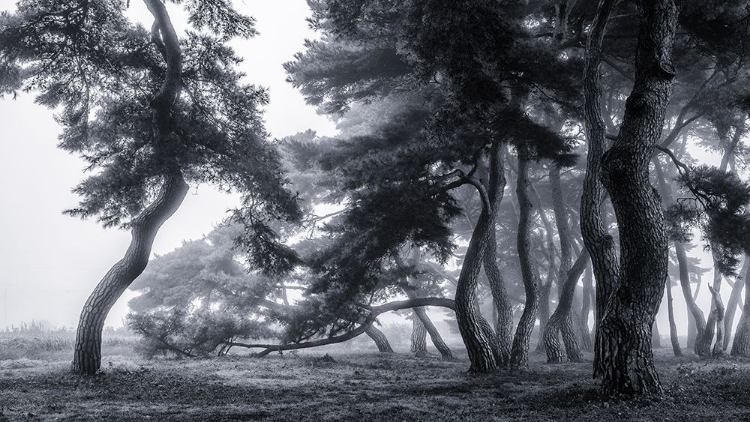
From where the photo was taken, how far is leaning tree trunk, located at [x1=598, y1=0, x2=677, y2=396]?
6.18 meters

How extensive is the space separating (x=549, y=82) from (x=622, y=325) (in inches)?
182

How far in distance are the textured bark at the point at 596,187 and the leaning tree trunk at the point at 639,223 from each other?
1.26m

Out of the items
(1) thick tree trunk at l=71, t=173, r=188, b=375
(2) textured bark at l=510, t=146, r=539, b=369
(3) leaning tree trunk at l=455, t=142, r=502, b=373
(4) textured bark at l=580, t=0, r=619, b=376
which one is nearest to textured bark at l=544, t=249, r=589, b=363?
(2) textured bark at l=510, t=146, r=539, b=369

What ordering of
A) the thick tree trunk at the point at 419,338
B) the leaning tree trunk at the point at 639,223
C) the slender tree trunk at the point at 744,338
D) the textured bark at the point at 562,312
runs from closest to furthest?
the leaning tree trunk at the point at 639,223
the textured bark at the point at 562,312
the slender tree trunk at the point at 744,338
the thick tree trunk at the point at 419,338

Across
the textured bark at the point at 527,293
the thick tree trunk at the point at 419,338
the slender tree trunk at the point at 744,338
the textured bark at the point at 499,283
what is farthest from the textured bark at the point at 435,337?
the slender tree trunk at the point at 744,338

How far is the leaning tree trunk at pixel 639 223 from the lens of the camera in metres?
6.18

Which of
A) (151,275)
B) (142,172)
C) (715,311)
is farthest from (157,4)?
(715,311)

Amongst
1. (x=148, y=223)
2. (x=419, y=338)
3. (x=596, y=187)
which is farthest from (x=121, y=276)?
(x=419, y=338)

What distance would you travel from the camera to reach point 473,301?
11.1 metres

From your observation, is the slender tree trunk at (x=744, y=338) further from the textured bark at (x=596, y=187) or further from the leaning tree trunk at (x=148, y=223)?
the leaning tree trunk at (x=148, y=223)

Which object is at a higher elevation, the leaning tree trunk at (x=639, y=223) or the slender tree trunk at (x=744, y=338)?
the leaning tree trunk at (x=639, y=223)

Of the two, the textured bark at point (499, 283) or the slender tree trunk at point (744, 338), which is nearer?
the textured bark at point (499, 283)

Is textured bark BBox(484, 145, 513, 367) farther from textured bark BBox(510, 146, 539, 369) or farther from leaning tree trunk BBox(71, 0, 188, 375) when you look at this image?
leaning tree trunk BBox(71, 0, 188, 375)

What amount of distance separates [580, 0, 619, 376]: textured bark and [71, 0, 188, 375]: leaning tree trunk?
7642 millimetres
